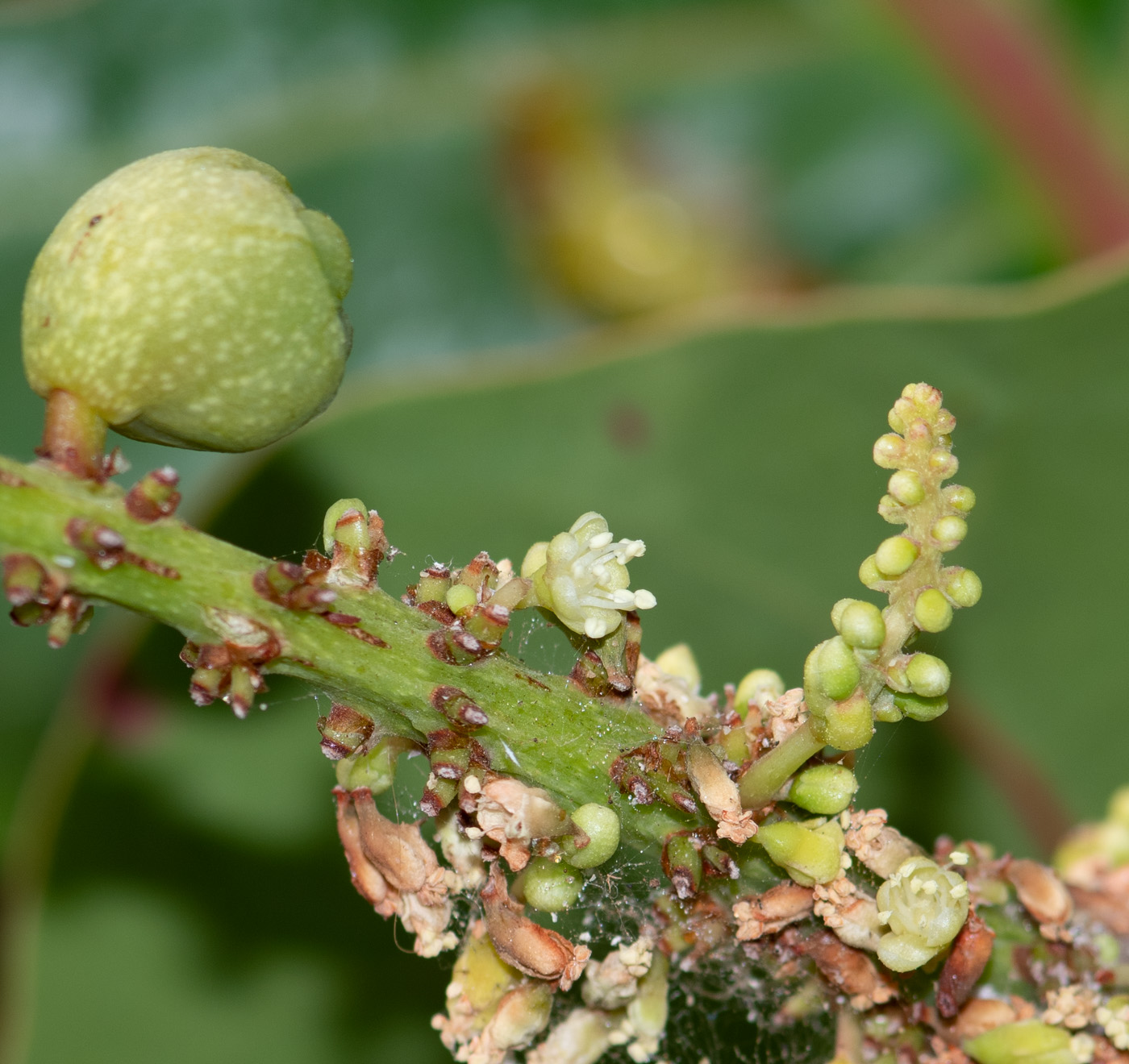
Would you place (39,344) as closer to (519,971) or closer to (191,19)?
(519,971)

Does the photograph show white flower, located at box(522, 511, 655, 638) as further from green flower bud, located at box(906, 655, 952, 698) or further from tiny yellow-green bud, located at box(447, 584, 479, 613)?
green flower bud, located at box(906, 655, 952, 698)

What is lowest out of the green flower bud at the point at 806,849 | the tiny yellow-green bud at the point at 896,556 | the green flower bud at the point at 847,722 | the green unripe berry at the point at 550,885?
the green unripe berry at the point at 550,885

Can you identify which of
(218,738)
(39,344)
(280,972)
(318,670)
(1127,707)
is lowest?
(280,972)

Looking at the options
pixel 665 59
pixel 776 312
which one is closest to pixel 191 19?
pixel 665 59

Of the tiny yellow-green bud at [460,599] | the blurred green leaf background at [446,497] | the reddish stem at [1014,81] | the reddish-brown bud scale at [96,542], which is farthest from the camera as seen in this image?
the reddish stem at [1014,81]

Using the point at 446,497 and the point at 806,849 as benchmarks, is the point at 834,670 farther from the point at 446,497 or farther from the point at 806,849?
the point at 446,497

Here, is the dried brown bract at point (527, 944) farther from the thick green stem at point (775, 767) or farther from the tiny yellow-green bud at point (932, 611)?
the tiny yellow-green bud at point (932, 611)

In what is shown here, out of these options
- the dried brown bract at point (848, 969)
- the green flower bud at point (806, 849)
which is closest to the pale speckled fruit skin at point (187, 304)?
the green flower bud at point (806, 849)

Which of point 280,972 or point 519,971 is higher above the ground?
point 519,971
